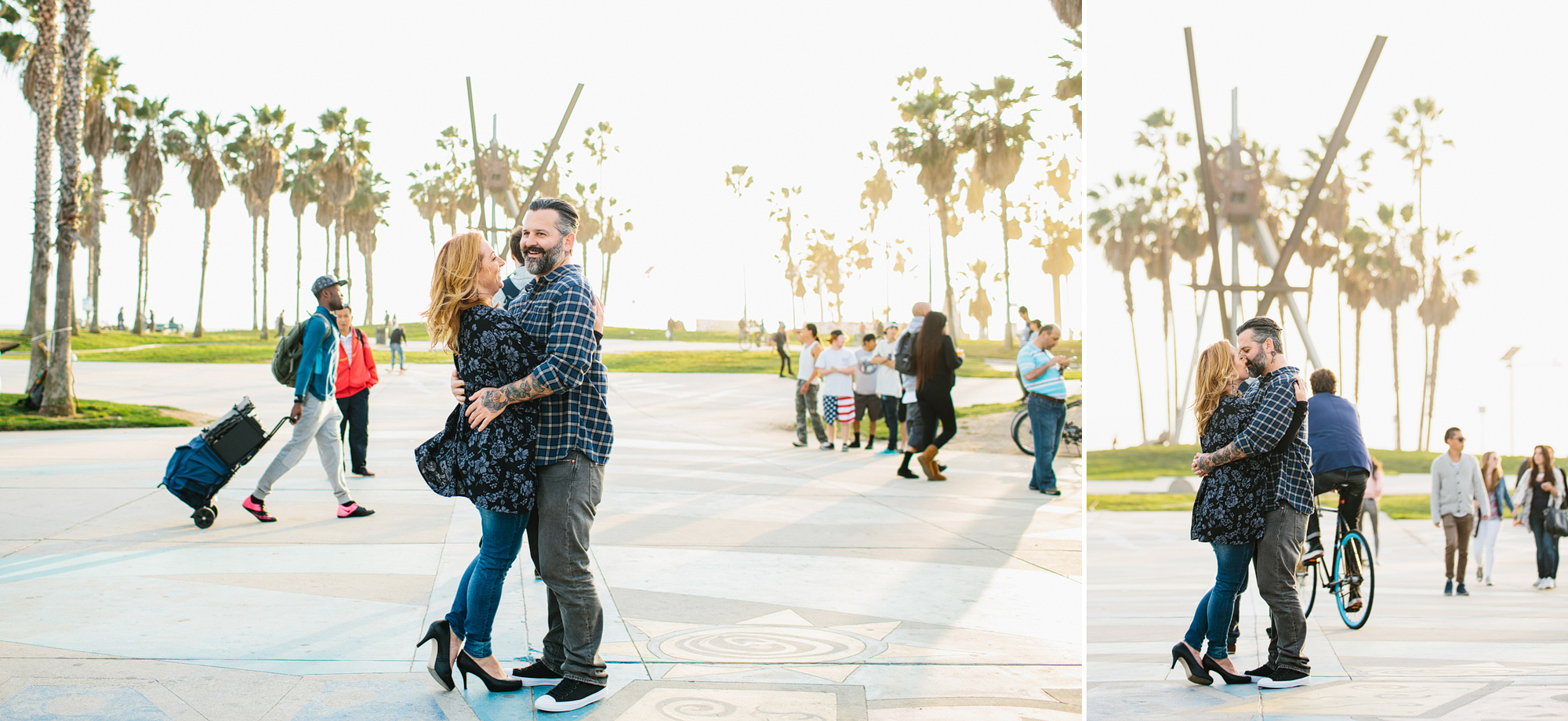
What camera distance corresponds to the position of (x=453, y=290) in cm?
344

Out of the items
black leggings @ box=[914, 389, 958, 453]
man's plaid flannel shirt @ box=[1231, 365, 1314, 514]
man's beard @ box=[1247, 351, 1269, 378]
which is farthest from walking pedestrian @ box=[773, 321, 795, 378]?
man's plaid flannel shirt @ box=[1231, 365, 1314, 514]

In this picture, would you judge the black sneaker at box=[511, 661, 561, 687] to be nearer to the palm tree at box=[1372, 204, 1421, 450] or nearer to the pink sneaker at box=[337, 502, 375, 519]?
the pink sneaker at box=[337, 502, 375, 519]

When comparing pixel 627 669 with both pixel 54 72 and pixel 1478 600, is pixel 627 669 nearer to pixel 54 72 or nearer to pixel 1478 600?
pixel 1478 600

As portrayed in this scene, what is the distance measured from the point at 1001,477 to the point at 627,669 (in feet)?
23.9

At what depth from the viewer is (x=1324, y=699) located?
429cm

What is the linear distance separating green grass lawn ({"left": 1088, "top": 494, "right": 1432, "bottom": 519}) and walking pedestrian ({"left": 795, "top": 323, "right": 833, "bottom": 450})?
6.74 m

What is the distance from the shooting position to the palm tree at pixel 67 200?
15.2 metres

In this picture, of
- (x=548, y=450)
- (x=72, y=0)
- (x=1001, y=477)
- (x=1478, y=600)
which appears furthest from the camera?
(x=72, y=0)

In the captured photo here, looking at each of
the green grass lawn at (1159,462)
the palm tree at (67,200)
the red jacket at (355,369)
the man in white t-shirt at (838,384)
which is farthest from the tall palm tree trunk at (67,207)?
the green grass lawn at (1159,462)

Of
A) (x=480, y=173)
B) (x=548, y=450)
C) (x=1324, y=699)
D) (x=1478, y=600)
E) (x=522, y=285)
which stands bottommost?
(x=1478, y=600)

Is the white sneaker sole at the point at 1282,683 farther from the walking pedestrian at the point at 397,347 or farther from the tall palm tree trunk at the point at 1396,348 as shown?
the tall palm tree trunk at the point at 1396,348

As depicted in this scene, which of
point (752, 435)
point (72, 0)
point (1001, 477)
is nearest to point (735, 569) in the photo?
point (1001, 477)

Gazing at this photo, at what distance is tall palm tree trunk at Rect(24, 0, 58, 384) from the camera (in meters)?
16.3

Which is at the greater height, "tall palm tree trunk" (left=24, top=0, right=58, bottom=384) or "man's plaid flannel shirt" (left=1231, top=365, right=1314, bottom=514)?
"tall palm tree trunk" (left=24, top=0, right=58, bottom=384)
